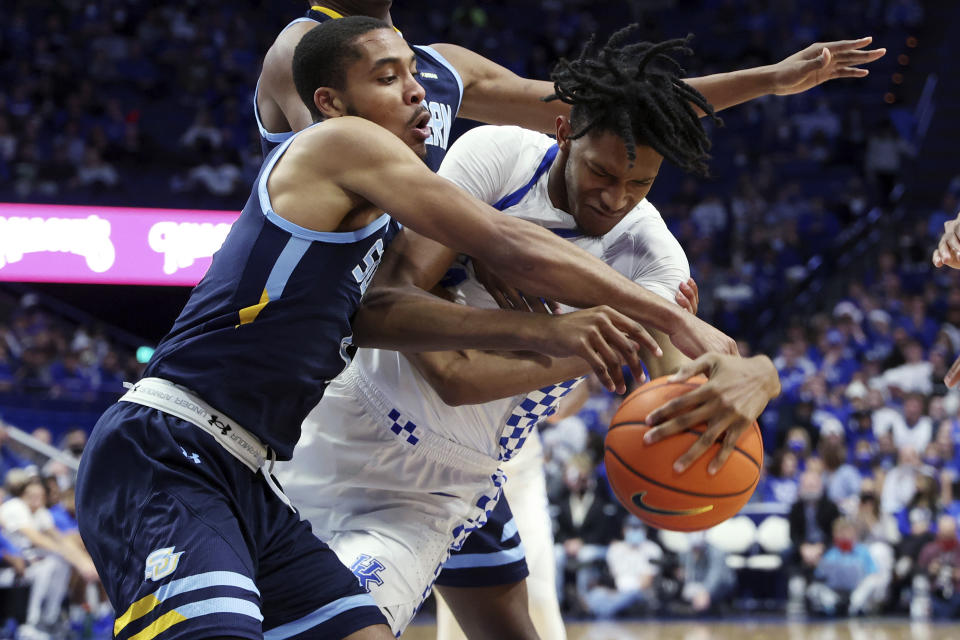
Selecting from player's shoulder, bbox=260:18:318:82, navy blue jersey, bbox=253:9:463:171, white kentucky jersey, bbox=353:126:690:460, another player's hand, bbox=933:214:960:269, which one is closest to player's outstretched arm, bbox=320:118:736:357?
white kentucky jersey, bbox=353:126:690:460

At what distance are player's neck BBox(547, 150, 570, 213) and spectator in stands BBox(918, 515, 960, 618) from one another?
23.7 feet

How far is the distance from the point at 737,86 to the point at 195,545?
2.35m

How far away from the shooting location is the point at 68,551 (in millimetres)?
7922

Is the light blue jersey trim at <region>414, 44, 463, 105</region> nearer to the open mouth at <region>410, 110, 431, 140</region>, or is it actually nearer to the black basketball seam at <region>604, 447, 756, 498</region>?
the open mouth at <region>410, 110, 431, 140</region>

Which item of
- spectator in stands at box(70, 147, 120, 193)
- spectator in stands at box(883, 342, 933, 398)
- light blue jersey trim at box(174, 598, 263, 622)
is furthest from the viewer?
spectator in stands at box(70, 147, 120, 193)

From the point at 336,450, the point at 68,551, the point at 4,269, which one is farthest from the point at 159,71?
the point at 336,450

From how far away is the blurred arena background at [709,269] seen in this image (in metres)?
9.27

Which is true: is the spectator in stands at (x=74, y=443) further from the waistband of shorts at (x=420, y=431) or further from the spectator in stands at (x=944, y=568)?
the spectator in stands at (x=944, y=568)

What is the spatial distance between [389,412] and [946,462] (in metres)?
7.92

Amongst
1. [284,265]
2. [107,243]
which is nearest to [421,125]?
[284,265]

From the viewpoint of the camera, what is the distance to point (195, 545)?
2396 millimetres

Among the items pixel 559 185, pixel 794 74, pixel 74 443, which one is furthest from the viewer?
pixel 74 443

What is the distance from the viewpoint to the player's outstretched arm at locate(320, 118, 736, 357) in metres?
2.56

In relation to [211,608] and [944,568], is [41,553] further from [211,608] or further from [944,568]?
[944,568]
